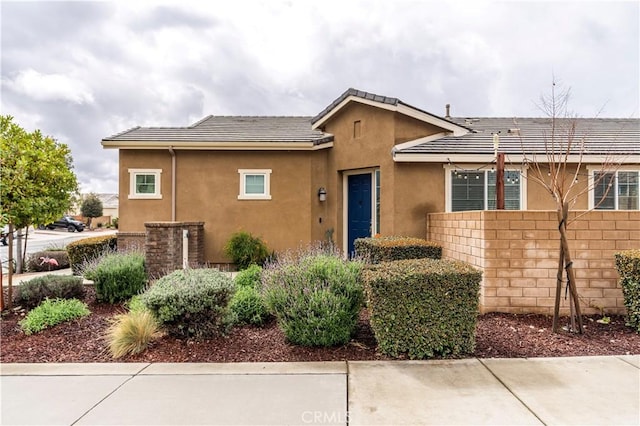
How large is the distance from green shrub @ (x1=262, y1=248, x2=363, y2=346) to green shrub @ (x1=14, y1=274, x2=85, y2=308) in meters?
4.35

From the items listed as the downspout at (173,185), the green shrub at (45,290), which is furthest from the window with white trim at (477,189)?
the green shrub at (45,290)

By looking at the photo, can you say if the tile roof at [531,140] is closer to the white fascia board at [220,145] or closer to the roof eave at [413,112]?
the roof eave at [413,112]

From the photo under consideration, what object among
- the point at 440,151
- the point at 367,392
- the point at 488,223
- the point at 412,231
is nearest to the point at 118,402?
the point at 367,392

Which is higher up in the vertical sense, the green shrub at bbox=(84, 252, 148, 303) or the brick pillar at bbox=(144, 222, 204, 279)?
the brick pillar at bbox=(144, 222, 204, 279)

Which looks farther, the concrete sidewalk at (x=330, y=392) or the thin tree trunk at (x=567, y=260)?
the thin tree trunk at (x=567, y=260)

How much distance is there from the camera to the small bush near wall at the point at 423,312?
4398 millimetres

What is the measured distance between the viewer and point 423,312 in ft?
14.4

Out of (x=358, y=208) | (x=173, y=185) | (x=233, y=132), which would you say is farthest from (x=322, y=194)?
(x=173, y=185)

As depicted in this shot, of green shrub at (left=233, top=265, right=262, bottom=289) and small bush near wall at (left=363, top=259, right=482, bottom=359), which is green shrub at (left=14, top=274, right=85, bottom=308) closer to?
green shrub at (left=233, top=265, right=262, bottom=289)

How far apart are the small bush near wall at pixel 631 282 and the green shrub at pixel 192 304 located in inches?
219

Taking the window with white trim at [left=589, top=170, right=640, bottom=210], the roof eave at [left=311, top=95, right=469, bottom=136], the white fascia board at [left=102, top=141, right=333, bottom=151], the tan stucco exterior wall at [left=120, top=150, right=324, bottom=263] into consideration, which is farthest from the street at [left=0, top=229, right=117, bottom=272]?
the window with white trim at [left=589, top=170, right=640, bottom=210]

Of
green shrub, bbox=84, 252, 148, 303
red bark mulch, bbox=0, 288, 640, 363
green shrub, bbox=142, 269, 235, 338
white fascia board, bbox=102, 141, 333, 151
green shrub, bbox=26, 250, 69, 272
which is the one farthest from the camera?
green shrub, bbox=26, 250, 69, 272

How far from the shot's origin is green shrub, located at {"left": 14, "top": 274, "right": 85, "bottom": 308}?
6.58m

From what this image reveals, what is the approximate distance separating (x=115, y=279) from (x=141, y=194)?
4.60 m
